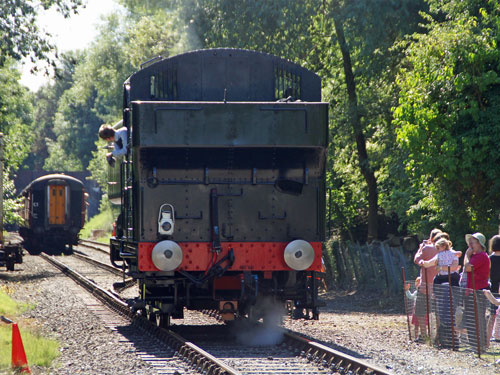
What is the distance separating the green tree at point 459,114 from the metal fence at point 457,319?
14.7ft

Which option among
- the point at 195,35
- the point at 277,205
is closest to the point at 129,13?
the point at 195,35

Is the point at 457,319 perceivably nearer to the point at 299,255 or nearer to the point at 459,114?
the point at 299,255

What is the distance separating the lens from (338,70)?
25.5 metres

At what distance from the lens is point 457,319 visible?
11.3 m

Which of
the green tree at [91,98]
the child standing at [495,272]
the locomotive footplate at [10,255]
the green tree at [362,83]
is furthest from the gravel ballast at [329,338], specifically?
the green tree at [91,98]

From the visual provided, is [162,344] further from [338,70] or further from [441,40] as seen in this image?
[338,70]

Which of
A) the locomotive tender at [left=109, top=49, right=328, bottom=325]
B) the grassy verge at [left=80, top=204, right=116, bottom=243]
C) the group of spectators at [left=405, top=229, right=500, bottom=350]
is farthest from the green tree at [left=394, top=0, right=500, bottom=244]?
the grassy verge at [left=80, top=204, right=116, bottom=243]

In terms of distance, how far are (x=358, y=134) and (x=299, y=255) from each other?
41.7 feet

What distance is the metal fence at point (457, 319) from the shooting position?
35.6 feet

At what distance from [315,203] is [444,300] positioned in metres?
2.25

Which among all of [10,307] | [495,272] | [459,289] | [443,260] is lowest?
[10,307]

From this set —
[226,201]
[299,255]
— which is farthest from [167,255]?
[299,255]

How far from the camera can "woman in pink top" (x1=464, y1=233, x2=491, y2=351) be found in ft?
35.6

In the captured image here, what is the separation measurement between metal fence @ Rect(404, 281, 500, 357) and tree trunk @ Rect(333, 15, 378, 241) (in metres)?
11.5
